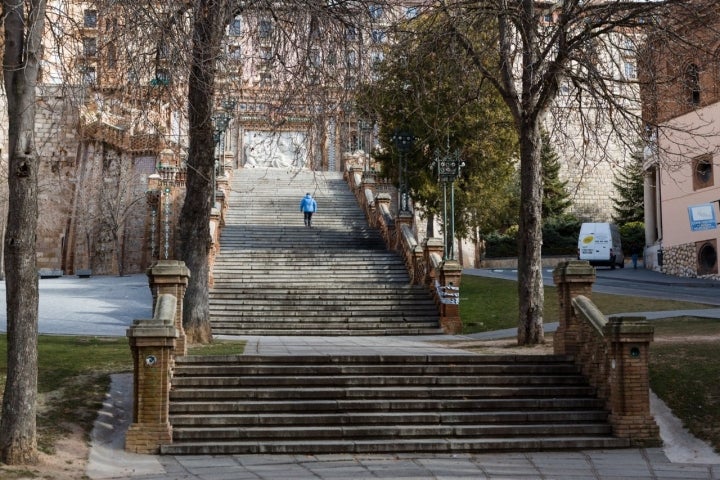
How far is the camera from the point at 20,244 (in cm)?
912

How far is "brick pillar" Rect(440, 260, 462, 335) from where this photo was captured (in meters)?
21.2

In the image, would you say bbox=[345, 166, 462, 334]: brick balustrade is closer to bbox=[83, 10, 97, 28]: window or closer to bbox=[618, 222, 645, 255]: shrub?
bbox=[83, 10, 97, 28]: window

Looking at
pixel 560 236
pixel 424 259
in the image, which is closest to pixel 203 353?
pixel 424 259

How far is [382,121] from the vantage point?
A: 2995 cm

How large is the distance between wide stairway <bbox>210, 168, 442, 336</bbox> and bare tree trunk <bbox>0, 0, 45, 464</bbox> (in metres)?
7.23

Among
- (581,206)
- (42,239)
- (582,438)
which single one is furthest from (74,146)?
(582,438)

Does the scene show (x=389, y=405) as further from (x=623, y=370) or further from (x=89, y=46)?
(x=89, y=46)

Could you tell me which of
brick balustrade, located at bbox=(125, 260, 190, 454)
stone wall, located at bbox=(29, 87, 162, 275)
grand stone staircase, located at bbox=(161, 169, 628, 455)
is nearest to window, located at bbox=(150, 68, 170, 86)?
brick balustrade, located at bbox=(125, 260, 190, 454)

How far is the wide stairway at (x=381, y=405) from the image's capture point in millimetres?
10672

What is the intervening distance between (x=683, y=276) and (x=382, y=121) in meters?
15.0

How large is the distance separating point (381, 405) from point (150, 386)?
9.43 ft

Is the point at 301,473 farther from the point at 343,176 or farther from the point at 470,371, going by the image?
the point at 343,176

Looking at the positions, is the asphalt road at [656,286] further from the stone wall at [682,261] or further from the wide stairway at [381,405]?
the wide stairway at [381,405]

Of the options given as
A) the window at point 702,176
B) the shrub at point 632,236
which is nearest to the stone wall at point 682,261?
the window at point 702,176
